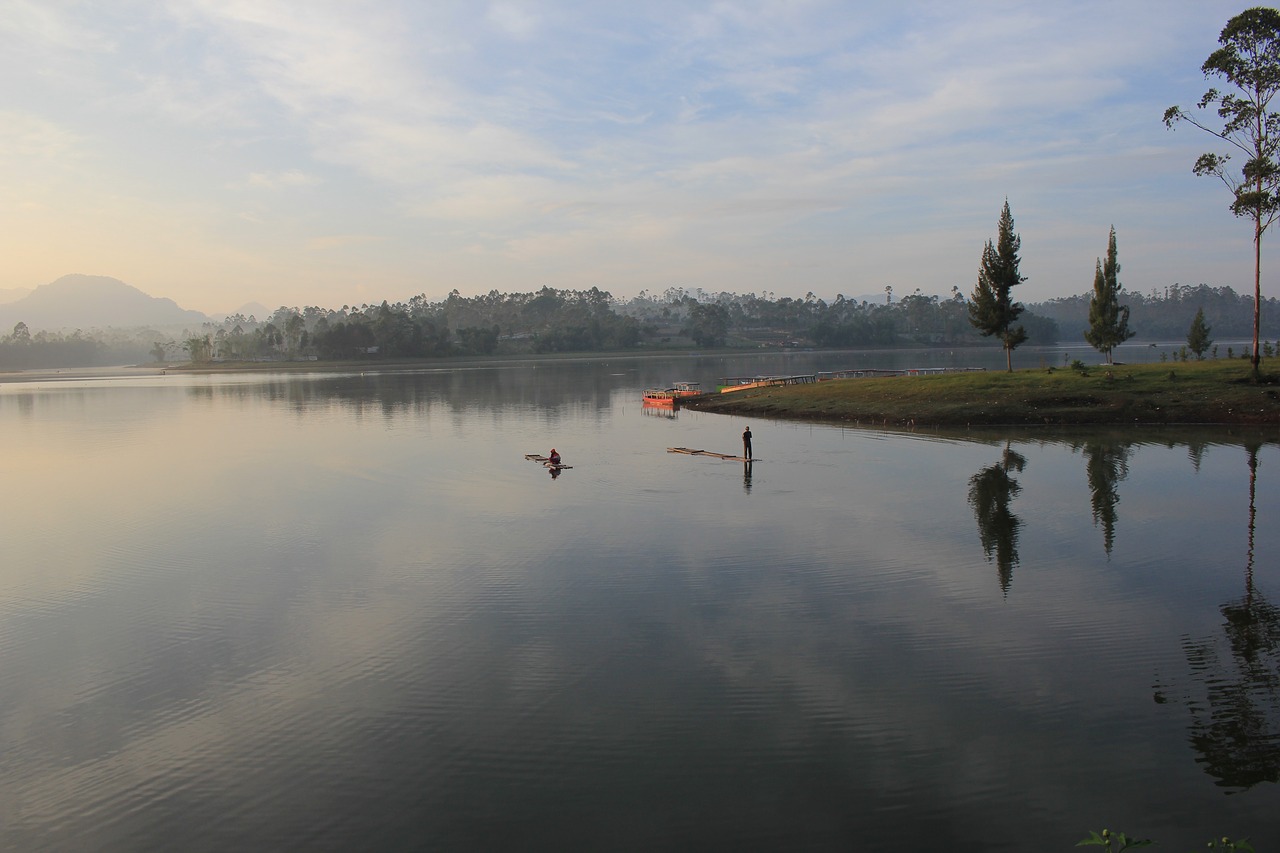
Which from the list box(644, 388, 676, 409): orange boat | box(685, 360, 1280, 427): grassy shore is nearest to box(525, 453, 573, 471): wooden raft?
box(685, 360, 1280, 427): grassy shore

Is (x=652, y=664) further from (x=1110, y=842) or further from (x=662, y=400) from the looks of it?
(x=662, y=400)

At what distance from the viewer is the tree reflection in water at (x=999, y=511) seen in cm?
2491

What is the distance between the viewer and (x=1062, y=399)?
190 feet

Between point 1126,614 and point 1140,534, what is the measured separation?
8719 millimetres

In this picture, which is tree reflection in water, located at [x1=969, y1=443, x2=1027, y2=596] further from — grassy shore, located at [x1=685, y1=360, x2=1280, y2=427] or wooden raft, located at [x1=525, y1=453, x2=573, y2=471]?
wooden raft, located at [x1=525, y1=453, x2=573, y2=471]

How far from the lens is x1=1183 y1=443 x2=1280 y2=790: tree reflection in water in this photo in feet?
43.1

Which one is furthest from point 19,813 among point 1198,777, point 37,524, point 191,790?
point 37,524

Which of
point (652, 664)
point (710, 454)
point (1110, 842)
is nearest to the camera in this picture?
point (1110, 842)

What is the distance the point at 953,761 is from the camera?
13445 mm

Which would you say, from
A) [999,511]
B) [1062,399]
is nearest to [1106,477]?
[999,511]

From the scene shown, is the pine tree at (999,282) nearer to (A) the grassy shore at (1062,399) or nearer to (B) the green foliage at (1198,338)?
(A) the grassy shore at (1062,399)

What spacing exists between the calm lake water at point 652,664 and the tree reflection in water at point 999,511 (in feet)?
0.73

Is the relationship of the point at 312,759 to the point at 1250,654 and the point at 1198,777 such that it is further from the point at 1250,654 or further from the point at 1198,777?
the point at 1250,654

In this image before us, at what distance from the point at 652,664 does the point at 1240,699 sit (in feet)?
34.0
